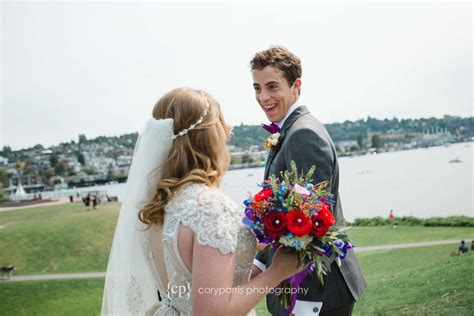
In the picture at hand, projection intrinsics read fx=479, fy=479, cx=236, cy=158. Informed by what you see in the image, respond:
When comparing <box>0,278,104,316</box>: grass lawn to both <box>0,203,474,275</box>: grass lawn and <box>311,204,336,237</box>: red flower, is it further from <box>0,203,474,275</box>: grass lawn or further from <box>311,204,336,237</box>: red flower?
<box>311,204,336,237</box>: red flower

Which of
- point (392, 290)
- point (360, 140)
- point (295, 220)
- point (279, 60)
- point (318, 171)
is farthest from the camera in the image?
point (360, 140)

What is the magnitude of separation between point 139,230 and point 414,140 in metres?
86.8

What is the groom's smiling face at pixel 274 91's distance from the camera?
3.66 m

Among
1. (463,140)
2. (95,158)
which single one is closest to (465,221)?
(95,158)

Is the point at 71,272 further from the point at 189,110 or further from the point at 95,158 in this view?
the point at 95,158

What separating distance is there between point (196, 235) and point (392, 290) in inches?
350

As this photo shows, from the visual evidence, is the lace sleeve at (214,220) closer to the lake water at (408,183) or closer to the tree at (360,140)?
the lake water at (408,183)

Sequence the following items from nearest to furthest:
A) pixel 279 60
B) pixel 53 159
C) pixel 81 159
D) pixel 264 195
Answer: pixel 264 195, pixel 279 60, pixel 53 159, pixel 81 159

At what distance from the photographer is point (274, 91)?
145 inches

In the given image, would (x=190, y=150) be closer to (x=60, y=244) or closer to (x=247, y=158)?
(x=60, y=244)

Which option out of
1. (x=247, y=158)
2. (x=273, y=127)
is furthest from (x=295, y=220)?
(x=247, y=158)

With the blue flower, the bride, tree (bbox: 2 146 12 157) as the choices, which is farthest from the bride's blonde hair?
tree (bbox: 2 146 12 157)

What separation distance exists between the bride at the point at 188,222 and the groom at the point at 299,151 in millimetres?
636

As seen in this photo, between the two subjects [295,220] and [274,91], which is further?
[274,91]
